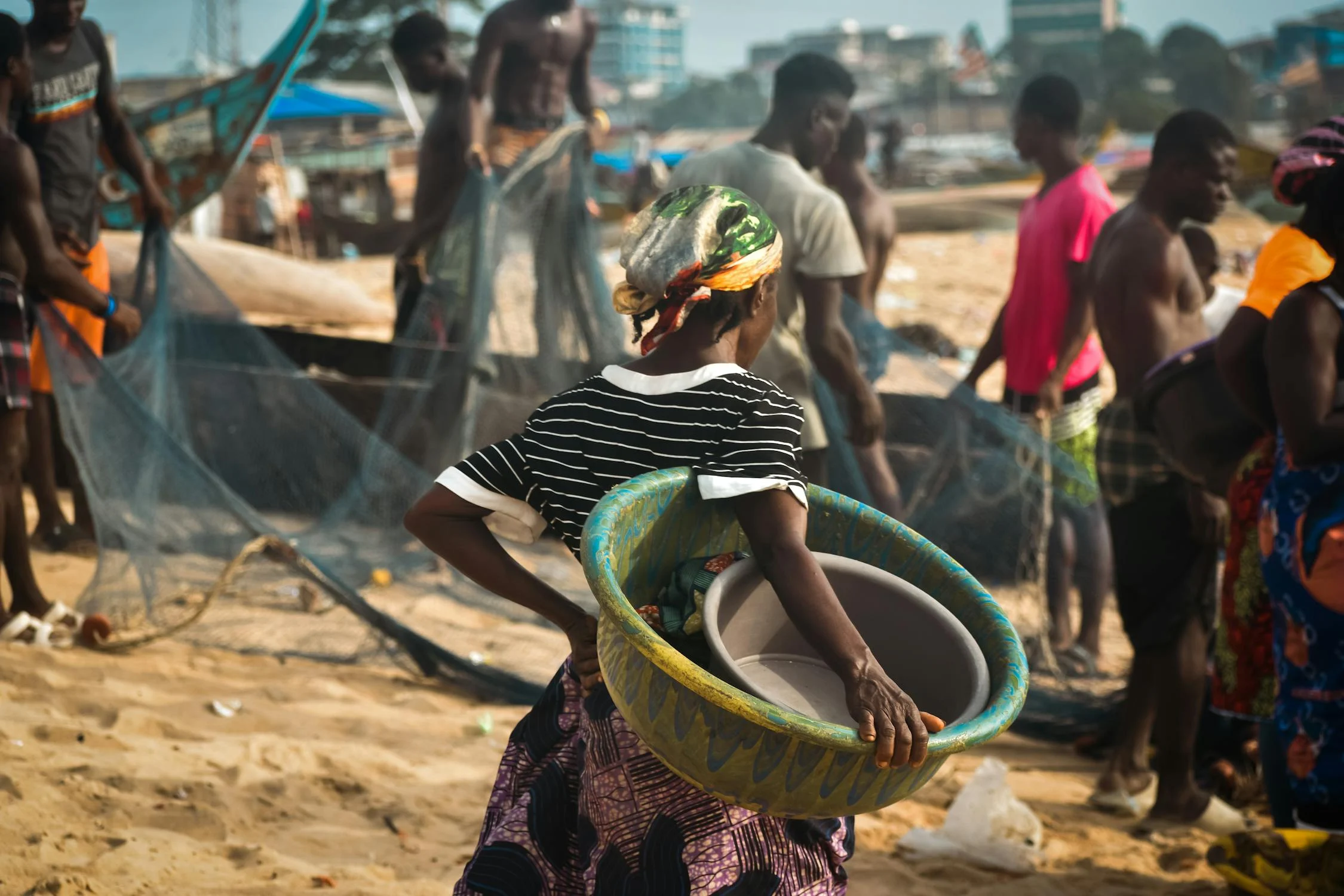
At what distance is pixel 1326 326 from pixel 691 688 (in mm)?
1642

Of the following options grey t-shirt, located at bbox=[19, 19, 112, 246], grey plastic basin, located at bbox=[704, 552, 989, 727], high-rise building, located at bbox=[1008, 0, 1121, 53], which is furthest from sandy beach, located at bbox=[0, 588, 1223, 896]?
high-rise building, located at bbox=[1008, 0, 1121, 53]

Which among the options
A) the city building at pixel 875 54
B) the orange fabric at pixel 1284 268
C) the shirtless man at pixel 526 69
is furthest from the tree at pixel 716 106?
the orange fabric at pixel 1284 268

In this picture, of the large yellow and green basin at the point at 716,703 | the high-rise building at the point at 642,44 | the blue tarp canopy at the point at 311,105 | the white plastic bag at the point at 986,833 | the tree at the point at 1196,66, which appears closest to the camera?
the large yellow and green basin at the point at 716,703

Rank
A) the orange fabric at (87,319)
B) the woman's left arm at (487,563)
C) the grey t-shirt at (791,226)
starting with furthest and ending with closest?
the orange fabric at (87,319)
the grey t-shirt at (791,226)
the woman's left arm at (487,563)

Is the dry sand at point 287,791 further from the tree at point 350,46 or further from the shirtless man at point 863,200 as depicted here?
the tree at point 350,46

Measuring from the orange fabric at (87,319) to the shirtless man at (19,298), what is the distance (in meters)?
0.44

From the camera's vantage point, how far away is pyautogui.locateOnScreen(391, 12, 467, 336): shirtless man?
5723 millimetres

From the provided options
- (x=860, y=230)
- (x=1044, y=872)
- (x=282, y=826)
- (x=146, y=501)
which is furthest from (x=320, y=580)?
(x=860, y=230)

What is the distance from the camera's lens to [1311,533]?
2.46 metres

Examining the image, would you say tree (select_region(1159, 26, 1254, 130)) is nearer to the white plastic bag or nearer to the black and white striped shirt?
the white plastic bag

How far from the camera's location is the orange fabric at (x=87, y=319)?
14.1 ft

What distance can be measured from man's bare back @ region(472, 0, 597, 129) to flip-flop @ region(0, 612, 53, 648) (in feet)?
10.2

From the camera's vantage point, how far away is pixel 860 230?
228 inches

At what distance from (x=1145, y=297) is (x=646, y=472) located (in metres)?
2.31
